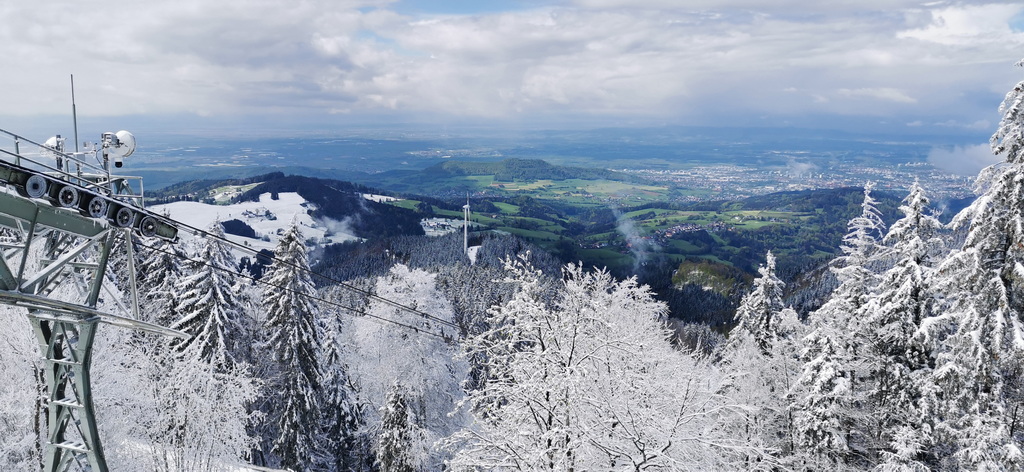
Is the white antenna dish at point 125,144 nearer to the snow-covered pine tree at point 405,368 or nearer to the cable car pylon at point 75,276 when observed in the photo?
the cable car pylon at point 75,276

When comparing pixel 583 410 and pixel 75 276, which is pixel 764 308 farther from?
pixel 75 276

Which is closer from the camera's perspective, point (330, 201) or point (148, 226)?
point (148, 226)

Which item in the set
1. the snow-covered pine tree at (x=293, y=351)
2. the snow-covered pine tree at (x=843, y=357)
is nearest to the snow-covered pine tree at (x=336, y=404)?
the snow-covered pine tree at (x=293, y=351)

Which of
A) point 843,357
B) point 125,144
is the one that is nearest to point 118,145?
point 125,144

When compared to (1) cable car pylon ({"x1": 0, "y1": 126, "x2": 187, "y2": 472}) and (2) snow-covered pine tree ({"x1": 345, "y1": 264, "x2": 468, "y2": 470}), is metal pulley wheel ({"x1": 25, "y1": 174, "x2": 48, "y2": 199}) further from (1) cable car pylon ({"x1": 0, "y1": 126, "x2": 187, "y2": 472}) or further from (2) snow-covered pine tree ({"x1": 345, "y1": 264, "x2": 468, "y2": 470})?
(2) snow-covered pine tree ({"x1": 345, "y1": 264, "x2": 468, "y2": 470})

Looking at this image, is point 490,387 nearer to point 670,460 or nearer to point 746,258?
point 670,460

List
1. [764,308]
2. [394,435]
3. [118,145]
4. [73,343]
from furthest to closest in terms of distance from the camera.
Answer: [764,308], [394,435], [73,343], [118,145]
